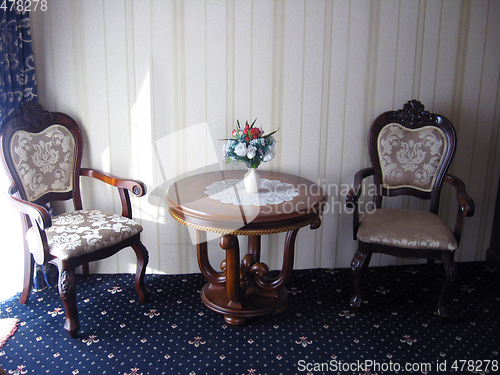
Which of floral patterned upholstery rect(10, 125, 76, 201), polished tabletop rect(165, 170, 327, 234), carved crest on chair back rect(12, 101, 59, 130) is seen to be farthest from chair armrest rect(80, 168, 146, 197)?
carved crest on chair back rect(12, 101, 59, 130)

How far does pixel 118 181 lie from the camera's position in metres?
2.69

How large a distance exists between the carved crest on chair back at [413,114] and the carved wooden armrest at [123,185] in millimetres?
1910

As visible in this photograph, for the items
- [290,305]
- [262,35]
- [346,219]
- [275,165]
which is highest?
[262,35]

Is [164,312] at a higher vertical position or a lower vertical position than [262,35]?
lower

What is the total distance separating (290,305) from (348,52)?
1.87 meters

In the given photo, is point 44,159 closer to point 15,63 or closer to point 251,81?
point 15,63

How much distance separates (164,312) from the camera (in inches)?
102

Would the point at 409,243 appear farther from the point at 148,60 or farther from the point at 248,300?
the point at 148,60

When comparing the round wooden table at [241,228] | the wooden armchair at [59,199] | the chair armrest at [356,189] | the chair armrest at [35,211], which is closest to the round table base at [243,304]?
the round wooden table at [241,228]

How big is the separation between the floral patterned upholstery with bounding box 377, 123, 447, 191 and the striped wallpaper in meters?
0.23

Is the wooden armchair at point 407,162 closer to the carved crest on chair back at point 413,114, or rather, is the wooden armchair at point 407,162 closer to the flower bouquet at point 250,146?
the carved crest on chair back at point 413,114

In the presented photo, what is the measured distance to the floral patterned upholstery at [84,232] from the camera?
7.33 feet

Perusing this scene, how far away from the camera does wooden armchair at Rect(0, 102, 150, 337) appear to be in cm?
223

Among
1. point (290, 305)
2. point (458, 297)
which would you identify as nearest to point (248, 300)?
point (290, 305)
